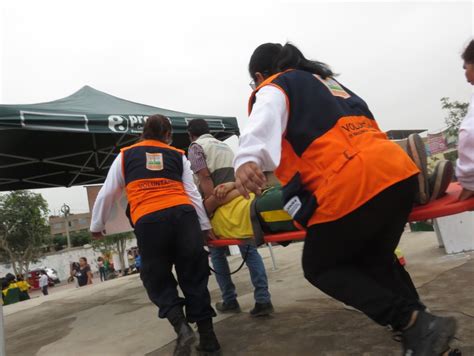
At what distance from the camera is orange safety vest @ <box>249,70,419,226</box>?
3.95ft

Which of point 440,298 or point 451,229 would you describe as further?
point 451,229

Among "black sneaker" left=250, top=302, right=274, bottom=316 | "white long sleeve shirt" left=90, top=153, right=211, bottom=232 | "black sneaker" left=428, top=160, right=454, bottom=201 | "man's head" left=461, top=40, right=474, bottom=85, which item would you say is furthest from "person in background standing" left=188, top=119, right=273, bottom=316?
"man's head" left=461, top=40, right=474, bottom=85

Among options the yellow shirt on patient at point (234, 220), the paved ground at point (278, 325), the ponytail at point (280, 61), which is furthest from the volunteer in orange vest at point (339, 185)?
the yellow shirt on patient at point (234, 220)

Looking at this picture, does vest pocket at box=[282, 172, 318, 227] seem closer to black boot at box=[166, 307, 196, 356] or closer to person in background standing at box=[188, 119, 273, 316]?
person in background standing at box=[188, 119, 273, 316]

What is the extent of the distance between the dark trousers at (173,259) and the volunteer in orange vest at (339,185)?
926 mm

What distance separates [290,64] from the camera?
1.55 m

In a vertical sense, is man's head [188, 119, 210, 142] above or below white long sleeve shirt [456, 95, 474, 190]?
above

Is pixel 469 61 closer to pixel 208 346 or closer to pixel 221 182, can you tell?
pixel 221 182

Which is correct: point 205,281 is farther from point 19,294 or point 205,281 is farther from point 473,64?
point 19,294

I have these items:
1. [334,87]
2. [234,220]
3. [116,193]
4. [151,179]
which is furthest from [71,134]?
[334,87]

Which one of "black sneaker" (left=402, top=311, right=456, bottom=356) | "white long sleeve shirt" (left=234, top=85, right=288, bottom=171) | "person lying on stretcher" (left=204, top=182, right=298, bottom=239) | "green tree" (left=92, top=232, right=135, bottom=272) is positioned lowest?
"green tree" (left=92, top=232, right=135, bottom=272)

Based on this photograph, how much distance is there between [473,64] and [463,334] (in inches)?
51.7

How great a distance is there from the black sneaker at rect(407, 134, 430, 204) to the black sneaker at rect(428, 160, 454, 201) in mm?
49

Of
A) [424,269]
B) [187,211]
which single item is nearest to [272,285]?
[424,269]
